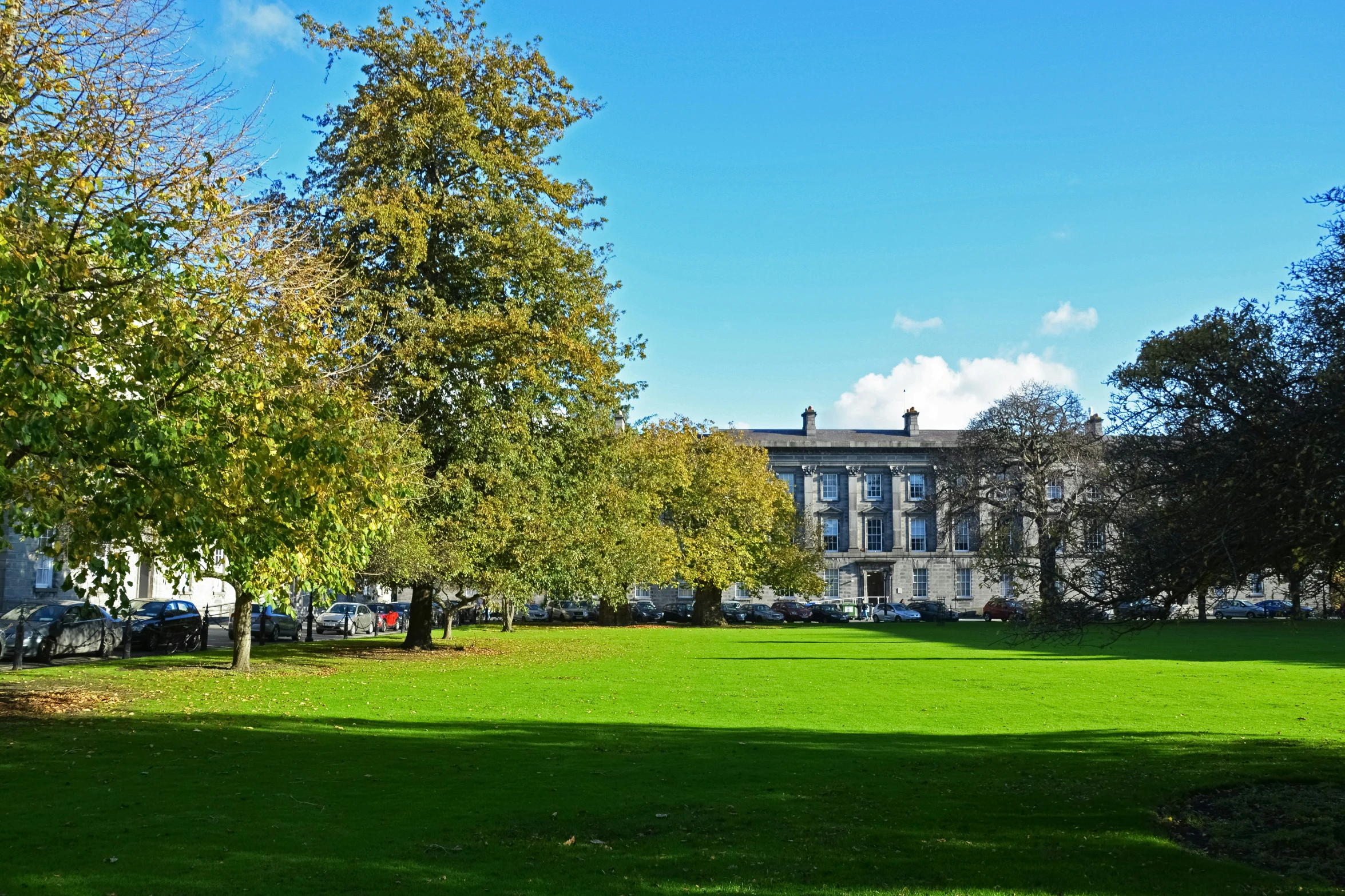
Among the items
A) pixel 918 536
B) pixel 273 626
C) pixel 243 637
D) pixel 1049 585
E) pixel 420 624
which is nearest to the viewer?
pixel 1049 585

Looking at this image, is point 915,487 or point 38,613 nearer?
point 38,613

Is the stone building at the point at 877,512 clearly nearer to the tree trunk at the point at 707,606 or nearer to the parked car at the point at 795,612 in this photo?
the parked car at the point at 795,612

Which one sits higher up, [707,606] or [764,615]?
[707,606]

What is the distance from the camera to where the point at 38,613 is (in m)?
26.6

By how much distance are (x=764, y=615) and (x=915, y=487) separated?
1032 inches

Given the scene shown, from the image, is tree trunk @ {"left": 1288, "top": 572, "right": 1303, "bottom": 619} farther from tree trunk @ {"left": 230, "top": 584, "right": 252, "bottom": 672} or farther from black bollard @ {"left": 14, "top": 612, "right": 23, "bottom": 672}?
black bollard @ {"left": 14, "top": 612, "right": 23, "bottom": 672}

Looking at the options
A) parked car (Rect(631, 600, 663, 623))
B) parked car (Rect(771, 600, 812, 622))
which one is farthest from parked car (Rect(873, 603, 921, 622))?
parked car (Rect(631, 600, 663, 623))

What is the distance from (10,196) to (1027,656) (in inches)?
1149

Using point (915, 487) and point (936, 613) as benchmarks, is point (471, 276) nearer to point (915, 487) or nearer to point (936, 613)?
point (936, 613)

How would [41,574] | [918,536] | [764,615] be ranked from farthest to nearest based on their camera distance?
[918,536]
[764,615]
[41,574]

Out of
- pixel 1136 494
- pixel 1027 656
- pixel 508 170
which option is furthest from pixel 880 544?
pixel 1136 494

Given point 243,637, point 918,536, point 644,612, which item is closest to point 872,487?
point 918,536

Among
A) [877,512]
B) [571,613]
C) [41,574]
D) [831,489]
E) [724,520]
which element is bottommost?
[571,613]

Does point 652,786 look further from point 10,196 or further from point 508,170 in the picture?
point 508,170
